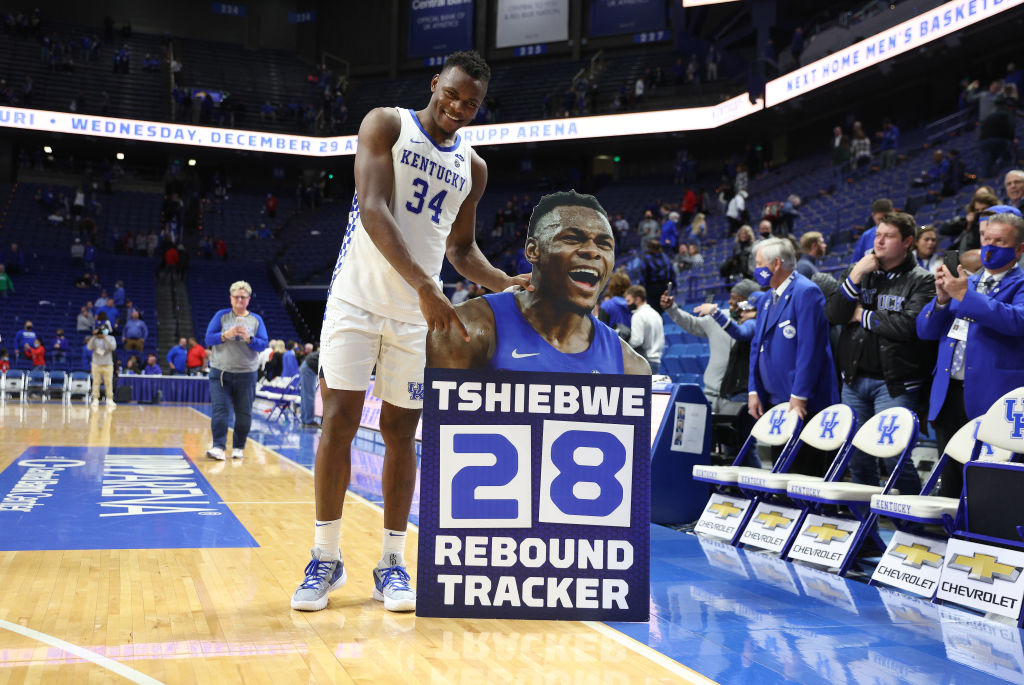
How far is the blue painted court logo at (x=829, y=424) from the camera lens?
180 inches

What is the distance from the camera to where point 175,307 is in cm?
2309

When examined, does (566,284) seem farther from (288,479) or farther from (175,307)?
(175,307)

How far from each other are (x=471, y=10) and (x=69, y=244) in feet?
46.9

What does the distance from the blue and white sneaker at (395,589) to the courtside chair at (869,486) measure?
6.85 feet

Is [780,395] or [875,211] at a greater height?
[875,211]

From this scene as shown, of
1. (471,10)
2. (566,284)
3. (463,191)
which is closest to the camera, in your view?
(566,284)

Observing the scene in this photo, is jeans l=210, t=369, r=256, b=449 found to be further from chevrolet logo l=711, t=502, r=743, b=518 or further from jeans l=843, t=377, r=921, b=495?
jeans l=843, t=377, r=921, b=495

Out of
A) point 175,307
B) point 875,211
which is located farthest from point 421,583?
point 175,307

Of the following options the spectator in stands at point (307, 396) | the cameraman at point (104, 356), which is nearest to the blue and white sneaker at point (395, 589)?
the spectator in stands at point (307, 396)

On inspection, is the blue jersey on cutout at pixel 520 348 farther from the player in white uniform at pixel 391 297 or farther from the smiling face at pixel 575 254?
the player in white uniform at pixel 391 297

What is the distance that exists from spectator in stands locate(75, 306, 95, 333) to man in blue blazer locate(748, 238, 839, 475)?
17.9 metres

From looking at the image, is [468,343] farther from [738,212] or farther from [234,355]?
[738,212]

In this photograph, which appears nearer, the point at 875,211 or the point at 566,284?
the point at 566,284

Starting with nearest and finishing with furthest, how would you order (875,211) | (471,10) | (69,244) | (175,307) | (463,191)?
(463,191), (875,211), (175,307), (69,244), (471,10)
